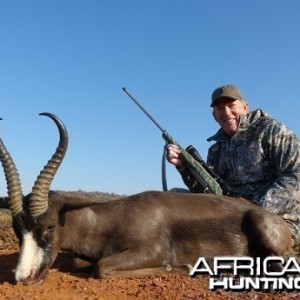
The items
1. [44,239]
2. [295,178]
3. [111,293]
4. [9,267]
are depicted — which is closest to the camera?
[111,293]

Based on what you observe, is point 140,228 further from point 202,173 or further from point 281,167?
point 281,167

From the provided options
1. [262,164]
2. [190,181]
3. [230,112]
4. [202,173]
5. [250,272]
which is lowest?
[250,272]

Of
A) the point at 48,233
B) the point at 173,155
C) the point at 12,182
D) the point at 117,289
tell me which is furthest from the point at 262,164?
the point at 12,182

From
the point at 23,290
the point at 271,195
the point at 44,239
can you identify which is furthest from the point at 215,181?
the point at 23,290

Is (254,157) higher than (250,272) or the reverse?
higher

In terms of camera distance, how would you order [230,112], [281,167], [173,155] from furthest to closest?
[230,112] < [173,155] < [281,167]

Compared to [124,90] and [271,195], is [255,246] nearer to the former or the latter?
[271,195]

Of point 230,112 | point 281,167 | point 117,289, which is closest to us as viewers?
point 117,289

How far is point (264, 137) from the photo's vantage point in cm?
781

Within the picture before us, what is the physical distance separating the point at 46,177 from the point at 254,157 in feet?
11.3

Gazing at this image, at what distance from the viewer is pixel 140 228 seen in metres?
6.35

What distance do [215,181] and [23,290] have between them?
3526mm

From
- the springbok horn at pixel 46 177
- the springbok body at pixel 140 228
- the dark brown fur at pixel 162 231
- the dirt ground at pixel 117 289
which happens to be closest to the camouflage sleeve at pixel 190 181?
the springbok body at pixel 140 228

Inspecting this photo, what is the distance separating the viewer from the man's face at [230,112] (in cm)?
831
